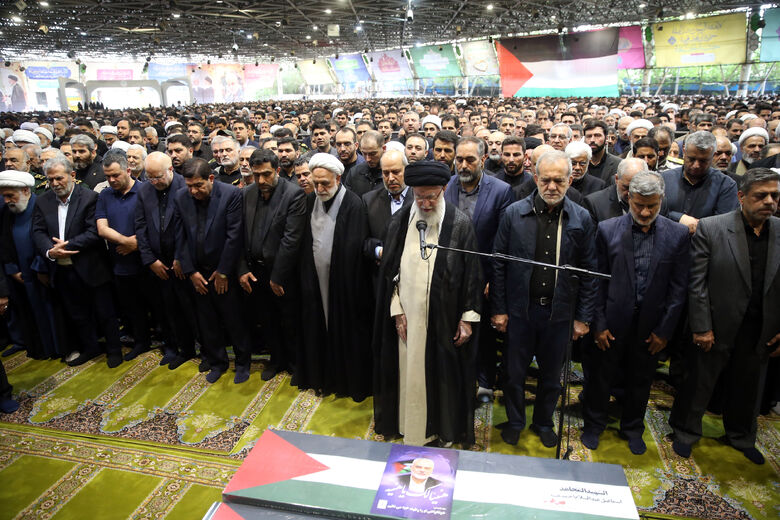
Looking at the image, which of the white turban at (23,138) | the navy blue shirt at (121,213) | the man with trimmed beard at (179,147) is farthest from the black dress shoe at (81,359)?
the white turban at (23,138)

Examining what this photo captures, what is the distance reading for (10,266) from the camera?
388 centimetres

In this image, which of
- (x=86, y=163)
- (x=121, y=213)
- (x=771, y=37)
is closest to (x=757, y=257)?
(x=121, y=213)

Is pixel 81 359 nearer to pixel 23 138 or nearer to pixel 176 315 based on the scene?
pixel 176 315

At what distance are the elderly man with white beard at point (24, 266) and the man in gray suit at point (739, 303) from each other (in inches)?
193

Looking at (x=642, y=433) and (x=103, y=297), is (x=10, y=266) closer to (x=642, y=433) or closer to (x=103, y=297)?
(x=103, y=297)

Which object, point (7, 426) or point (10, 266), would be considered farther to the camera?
point (10, 266)

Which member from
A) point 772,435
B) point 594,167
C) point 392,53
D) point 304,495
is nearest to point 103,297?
point 304,495

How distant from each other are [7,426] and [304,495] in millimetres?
3137

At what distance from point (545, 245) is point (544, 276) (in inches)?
7.1

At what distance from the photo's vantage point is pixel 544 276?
8.65 feet

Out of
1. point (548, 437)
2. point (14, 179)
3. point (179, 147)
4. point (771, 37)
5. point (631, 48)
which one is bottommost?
point (548, 437)

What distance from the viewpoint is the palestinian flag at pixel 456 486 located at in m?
1.46

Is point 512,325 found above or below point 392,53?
below

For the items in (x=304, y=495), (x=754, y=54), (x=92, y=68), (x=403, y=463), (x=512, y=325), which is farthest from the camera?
(x=92, y=68)
